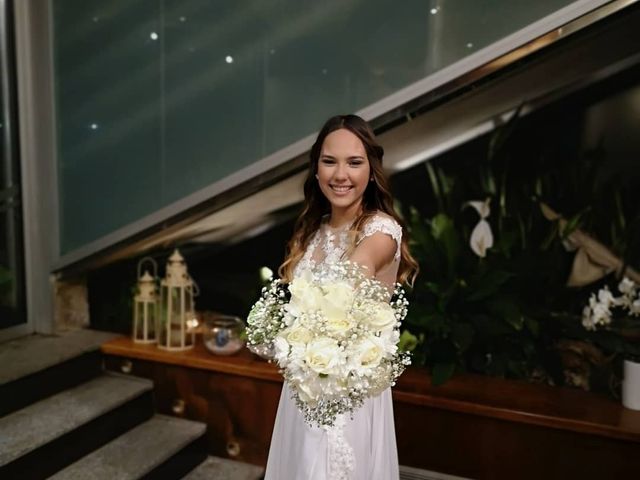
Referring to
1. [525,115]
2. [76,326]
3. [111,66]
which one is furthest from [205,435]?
[525,115]

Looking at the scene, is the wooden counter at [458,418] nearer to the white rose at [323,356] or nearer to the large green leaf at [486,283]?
the large green leaf at [486,283]

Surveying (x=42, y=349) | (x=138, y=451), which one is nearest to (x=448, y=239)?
(x=138, y=451)

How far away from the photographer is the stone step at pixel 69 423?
214cm

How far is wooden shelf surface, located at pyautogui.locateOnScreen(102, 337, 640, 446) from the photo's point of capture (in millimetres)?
2094

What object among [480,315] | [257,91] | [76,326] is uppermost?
[257,91]

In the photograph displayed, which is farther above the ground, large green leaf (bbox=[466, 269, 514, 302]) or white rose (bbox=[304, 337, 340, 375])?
white rose (bbox=[304, 337, 340, 375])

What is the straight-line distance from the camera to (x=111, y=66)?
8.96 feet

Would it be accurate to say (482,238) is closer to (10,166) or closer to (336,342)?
(336,342)

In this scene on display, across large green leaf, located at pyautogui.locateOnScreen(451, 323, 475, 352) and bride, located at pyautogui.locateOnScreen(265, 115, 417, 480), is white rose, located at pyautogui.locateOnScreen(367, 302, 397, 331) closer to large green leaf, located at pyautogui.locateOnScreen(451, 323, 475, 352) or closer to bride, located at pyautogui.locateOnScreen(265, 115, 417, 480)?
bride, located at pyautogui.locateOnScreen(265, 115, 417, 480)

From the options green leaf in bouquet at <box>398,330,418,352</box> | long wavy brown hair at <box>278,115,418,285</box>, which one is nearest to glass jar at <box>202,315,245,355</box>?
green leaf in bouquet at <box>398,330,418,352</box>

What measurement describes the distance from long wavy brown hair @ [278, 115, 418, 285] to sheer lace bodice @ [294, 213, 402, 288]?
3 cm

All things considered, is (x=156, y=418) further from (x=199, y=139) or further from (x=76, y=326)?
(x=199, y=139)

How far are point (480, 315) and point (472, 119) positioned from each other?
89 centimetres

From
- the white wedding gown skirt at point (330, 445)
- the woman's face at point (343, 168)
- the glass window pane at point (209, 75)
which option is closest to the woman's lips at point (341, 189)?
the woman's face at point (343, 168)
